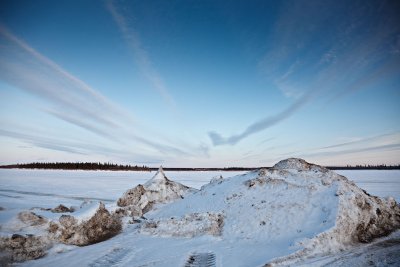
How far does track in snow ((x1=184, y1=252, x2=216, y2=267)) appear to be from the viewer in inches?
155

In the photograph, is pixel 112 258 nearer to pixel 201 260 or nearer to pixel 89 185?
pixel 201 260

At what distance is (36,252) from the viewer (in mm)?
4473

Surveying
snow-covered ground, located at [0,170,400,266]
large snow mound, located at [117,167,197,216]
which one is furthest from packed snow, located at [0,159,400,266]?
large snow mound, located at [117,167,197,216]

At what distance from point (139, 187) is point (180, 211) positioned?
2.55 m

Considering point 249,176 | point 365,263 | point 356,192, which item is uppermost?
point 249,176

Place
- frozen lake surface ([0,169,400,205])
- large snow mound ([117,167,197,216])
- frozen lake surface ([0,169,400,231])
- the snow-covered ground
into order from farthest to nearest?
frozen lake surface ([0,169,400,205])
frozen lake surface ([0,169,400,231])
large snow mound ([117,167,197,216])
the snow-covered ground

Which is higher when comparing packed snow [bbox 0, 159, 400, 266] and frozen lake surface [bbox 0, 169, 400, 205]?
frozen lake surface [bbox 0, 169, 400, 205]

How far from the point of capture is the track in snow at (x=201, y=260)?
155 inches

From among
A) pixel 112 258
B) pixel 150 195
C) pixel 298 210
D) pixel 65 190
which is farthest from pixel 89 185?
pixel 298 210

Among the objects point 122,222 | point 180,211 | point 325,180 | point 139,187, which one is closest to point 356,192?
point 325,180

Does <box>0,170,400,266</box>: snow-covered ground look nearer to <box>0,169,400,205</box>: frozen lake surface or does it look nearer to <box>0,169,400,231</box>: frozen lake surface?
<box>0,169,400,231</box>: frozen lake surface

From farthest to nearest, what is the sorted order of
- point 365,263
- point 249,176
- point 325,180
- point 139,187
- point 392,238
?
point 139,187, point 249,176, point 325,180, point 392,238, point 365,263

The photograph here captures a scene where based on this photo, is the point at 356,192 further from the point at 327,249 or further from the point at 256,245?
the point at 256,245

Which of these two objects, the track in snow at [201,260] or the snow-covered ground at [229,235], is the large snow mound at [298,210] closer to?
the snow-covered ground at [229,235]
